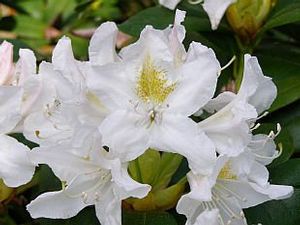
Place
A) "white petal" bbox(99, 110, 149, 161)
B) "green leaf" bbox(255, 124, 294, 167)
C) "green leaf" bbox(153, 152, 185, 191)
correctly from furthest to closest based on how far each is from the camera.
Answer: "green leaf" bbox(255, 124, 294, 167)
"green leaf" bbox(153, 152, 185, 191)
"white petal" bbox(99, 110, 149, 161)

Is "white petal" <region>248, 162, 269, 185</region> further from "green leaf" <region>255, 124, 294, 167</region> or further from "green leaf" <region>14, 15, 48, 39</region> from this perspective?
"green leaf" <region>14, 15, 48, 39</region>

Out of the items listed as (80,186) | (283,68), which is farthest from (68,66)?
(283,68)

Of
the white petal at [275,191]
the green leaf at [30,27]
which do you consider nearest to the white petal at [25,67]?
the white petal at [275,191]

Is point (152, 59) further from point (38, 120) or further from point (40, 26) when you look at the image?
point (40, 26)

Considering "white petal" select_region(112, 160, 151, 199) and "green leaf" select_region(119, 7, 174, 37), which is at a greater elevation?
"white petal" select_region(112, 160, 151, 199)

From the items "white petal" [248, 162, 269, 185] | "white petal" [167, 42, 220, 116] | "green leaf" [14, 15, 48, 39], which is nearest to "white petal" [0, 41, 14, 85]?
"white petal" [167, 42, 220, 116]

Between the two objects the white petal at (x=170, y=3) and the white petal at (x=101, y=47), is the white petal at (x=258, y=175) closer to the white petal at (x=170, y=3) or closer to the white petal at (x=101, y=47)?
the white petal at (x=101, y=47)
